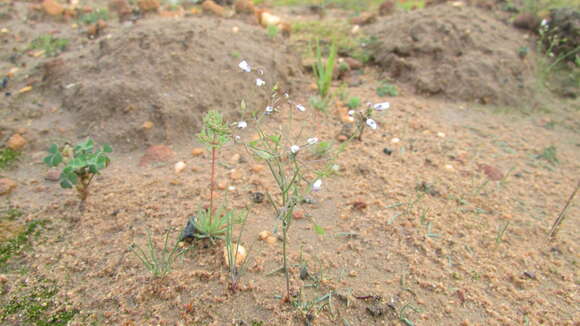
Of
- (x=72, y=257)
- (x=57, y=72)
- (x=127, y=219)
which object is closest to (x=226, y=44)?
(x=57, y=72)

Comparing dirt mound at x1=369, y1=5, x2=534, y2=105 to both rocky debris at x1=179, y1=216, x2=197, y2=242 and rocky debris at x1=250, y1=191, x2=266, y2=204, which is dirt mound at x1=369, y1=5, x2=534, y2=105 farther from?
rocky debris at x1=179, y1=216, x2=197, y2=242

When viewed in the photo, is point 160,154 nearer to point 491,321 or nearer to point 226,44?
point 226,44

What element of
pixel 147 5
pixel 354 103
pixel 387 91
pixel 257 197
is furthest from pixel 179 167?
pixel 147 5

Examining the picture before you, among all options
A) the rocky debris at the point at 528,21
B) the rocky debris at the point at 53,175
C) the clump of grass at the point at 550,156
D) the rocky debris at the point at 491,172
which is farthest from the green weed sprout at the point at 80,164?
the rocky debris at the point at 528,21

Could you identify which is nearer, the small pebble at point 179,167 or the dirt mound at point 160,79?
the small pebble at point 179,167

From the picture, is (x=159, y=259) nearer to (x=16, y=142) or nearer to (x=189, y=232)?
(x=189, y=232)

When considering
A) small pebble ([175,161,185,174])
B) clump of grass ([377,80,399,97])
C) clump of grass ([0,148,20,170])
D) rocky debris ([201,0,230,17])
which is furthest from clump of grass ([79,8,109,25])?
Answer: clump of grass ([377,80,399,97])

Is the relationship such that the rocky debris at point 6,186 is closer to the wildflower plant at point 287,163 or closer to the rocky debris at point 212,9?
the wildflower plant at point 287,163
